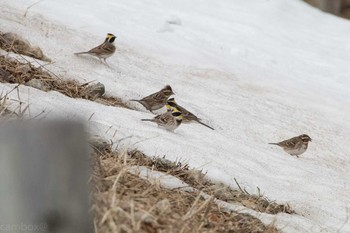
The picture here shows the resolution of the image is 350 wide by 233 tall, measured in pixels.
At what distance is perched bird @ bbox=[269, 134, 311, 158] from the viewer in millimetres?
7961

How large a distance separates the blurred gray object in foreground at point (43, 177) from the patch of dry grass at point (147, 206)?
420 millimetres

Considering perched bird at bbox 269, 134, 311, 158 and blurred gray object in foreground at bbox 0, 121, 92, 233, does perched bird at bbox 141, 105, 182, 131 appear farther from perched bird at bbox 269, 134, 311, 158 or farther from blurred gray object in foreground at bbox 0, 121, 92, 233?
blurred gray object in foreground at bbox 0, 121, 92, 233

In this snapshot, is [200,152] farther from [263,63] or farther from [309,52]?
[309,52]

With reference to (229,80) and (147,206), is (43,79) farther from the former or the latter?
(147,206)

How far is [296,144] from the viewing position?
821 centimetres

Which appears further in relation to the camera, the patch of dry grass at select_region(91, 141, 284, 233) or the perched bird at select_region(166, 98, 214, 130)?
the perched bird at select_region(166, 98, 214, 130)

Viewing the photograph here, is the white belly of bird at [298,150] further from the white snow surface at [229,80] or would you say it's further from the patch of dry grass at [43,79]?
the patch of dry grass at [43,79]

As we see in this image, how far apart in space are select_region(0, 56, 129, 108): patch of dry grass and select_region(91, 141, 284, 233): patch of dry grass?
1840mm

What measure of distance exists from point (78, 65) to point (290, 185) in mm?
2983

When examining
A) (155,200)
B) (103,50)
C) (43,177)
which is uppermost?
(43,177)

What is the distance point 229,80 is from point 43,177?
7.93 meters

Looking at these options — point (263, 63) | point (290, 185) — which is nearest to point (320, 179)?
point (290, 185)

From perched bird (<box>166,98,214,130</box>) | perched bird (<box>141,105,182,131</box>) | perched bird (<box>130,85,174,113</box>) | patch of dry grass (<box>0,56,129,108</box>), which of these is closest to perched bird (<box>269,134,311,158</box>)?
perched bird (<box>166,98,214,130</box>)

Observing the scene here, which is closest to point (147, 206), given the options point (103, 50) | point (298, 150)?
point (298, 150)
